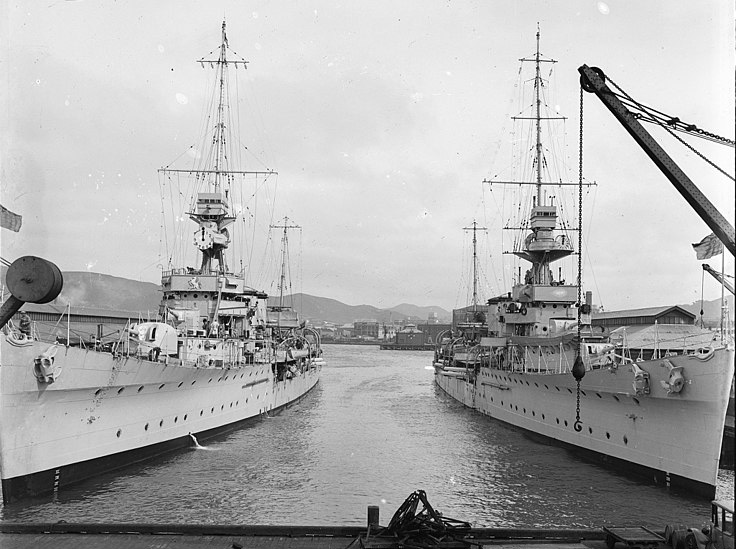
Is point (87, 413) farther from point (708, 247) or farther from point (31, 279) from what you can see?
point (708, 247)

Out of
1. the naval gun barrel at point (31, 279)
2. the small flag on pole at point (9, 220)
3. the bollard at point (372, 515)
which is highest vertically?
the small flag on pole at point (9, 220)

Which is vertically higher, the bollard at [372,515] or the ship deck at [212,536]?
the bollard at [372,515]

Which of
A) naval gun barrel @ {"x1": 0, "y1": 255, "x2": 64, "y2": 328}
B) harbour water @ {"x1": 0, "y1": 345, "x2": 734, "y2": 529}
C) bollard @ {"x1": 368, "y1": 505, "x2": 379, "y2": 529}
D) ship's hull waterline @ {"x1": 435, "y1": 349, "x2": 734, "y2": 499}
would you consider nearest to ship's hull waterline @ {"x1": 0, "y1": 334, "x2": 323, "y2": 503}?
harbour water @ {"x1": 0, "y1": 345, "x2": 734, "y2": 529}


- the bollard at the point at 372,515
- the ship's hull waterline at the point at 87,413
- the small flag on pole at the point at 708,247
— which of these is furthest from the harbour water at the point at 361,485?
the small flag on pole at the point at 708,247

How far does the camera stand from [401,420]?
3027 cm

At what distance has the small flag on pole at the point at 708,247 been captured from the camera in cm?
1228

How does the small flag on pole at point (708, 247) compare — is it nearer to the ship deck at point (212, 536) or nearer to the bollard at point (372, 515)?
the ship deck at point (212, 536)

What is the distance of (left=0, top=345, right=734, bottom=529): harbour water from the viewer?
13672 mm

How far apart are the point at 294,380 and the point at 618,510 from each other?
1033 inches

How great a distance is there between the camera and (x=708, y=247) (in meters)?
12.5

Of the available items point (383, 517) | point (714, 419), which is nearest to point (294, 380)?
point (383, 517)

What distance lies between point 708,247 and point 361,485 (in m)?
11.6

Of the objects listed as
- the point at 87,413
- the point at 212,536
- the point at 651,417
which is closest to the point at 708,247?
the point at 651,417

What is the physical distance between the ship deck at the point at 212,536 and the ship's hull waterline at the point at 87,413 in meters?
5.96
